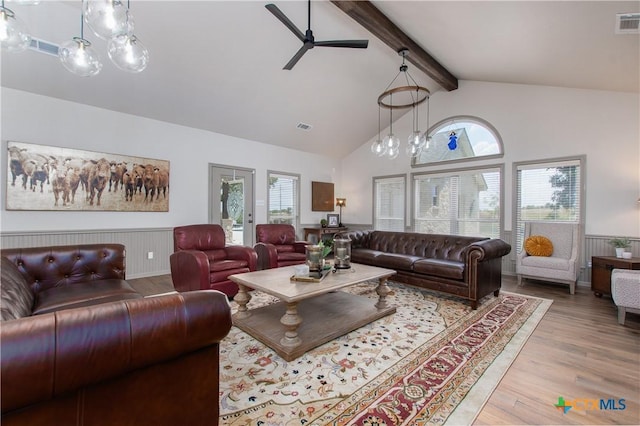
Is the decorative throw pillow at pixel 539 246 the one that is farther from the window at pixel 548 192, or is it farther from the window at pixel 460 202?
the window at pixel 460 202

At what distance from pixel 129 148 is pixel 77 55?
3.05 metres

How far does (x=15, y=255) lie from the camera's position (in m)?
2.32

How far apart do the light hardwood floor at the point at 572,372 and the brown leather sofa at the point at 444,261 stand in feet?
2.30

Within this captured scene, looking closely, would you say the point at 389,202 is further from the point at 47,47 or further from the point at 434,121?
the point at 47,47

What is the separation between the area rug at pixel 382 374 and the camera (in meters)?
1.61

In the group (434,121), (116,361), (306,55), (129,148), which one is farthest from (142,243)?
(434,121)

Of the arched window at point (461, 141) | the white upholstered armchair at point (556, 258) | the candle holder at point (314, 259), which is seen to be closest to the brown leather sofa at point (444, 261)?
the white upholstered armchair at point (556, 258)

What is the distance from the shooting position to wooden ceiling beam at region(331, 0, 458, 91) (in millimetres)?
3240

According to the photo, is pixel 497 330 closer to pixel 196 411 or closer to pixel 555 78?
pixel 196 411

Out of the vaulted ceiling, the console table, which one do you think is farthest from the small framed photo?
the vaulted ceiling

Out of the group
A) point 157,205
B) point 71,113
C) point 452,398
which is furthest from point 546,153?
point 71,113

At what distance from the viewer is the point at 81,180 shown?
13.5ft

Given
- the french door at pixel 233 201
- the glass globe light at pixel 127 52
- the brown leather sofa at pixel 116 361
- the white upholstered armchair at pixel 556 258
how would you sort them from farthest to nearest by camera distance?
the french door at pixel 233 201
the white upholstered armchair at pixel 556 258
the glass globe light at pixel 127 52
the brown leather sofa at pixel 116 361

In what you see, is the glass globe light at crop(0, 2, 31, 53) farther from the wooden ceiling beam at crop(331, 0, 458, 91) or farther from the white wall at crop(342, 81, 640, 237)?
the white wall at crop(342, 81, 640, 237)
